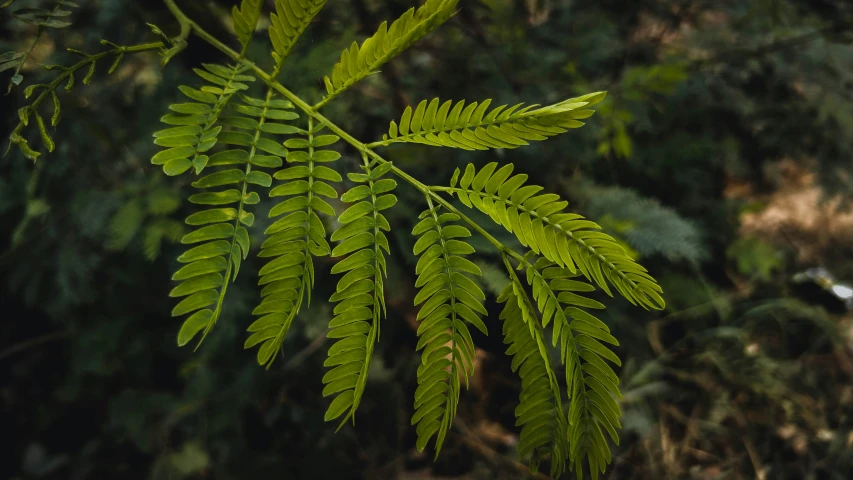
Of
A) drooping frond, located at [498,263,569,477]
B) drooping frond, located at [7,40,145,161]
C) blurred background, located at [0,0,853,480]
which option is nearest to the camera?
drooping frond, located at [7,40,145,161]

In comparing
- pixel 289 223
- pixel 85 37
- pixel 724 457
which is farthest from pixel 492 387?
pixel 85 37

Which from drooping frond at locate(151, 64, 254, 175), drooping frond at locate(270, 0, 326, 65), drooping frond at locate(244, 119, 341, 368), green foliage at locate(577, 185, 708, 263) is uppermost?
drooping frond at locate(270, 0, 326, 65)

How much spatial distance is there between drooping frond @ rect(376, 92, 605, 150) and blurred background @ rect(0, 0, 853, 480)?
0.70 m

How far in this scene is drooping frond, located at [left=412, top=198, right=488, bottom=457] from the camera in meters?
0.70

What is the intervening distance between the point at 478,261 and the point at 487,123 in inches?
32.2

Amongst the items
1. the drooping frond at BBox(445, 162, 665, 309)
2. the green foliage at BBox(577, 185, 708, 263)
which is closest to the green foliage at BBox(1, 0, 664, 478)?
the drooping frond at BBox(445, 162, 665, 309)

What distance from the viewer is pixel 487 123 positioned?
28.5 inches

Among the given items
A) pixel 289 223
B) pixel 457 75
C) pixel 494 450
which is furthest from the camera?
pixel 494 450

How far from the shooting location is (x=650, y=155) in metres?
2.13

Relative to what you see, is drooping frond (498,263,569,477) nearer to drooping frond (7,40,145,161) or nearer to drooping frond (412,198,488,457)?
drooping frond (412,198,488,457)

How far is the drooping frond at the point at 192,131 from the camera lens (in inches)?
27.2

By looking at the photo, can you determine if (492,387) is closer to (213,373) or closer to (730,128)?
(213,373)

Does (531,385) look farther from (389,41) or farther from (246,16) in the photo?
(246,16)

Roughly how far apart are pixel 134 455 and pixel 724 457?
2429 mm
